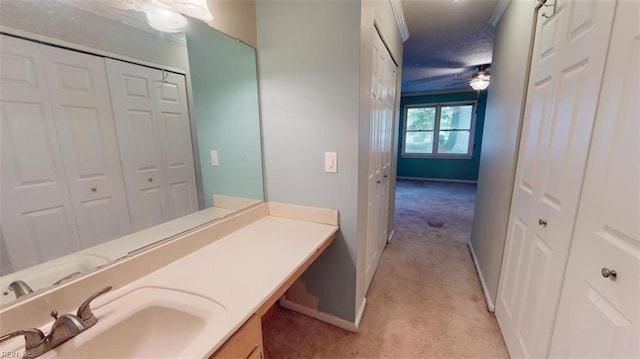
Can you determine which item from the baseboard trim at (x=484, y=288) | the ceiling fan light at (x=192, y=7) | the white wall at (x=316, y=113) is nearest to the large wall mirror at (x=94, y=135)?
the ceiling fan light at (x=192, y=7)

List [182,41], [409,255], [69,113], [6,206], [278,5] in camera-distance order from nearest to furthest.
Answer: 1. [6,206]
2. [69,113]
3. [182,41]
4. [278,5]
5. [409,255]

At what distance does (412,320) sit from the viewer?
5.82 ft

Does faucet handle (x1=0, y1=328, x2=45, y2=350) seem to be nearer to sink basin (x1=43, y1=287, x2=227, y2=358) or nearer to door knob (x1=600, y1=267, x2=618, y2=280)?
sink basin (x1=43, y1=287, x2=227, y2=358)

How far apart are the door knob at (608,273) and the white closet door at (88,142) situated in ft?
5.79

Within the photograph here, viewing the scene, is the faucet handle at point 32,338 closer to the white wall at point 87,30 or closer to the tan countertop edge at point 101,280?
the tan countertop edge at point 101,280

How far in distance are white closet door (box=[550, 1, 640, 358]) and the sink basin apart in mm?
1212

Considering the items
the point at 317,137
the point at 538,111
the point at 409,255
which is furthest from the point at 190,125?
the point at 409,255

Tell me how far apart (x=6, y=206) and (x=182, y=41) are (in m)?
0.94

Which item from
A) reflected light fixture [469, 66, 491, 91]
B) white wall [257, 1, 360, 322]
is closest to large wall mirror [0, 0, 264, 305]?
white wall [257, 1, 360, 322]

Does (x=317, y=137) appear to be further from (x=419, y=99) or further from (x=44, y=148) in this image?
(x=419, y=99)

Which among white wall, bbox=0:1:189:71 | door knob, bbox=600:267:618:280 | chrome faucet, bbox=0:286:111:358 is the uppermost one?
white wall, bbox=0:1:189:71

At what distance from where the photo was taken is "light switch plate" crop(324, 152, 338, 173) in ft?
4.75

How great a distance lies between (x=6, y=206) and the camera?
30.8 inches

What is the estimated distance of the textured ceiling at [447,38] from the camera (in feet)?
7.06
